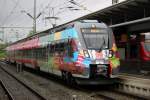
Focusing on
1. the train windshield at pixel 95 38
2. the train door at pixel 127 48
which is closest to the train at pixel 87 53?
the train windshield at pixel 95 38

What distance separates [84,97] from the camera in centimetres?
1577

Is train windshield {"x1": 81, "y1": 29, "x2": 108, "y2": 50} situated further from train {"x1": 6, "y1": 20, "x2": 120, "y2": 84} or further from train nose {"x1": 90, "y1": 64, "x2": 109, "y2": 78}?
train nose {"x1": 90, "y1": 64, "x2": 109, "y2": 78}

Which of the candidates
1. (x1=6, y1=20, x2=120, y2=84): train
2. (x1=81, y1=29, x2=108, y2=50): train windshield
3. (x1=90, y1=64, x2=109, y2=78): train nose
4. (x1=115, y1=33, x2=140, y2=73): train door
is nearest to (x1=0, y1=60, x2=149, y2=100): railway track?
(x1=6, y1=20, x2=120, y2=84): train

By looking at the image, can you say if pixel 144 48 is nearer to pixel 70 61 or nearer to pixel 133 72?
pixel 133 72

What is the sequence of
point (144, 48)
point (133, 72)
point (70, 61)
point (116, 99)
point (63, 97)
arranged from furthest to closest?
point (144, 48) → point (133, 72) → point (70, 61) → point (63, 97) → point (116, 99)

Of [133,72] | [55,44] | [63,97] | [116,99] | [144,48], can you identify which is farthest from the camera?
[144,48]

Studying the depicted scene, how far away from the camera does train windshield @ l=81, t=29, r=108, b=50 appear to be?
1790 cm

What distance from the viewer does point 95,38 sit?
18.2 m

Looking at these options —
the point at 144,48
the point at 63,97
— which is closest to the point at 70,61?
the point at 63,97

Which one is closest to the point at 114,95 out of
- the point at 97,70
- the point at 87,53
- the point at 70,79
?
the point at 97,70

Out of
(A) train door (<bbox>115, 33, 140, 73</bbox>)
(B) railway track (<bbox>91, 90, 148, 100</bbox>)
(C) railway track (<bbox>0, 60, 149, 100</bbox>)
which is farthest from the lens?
(A) train door (<bbox>115, 33, 140, 73</bbox>)

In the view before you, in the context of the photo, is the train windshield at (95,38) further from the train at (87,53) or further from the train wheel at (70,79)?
the train wheel at (70,79)

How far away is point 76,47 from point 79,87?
8.42 feet

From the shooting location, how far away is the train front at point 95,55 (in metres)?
17.2
